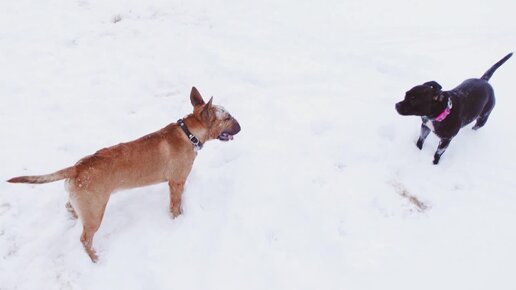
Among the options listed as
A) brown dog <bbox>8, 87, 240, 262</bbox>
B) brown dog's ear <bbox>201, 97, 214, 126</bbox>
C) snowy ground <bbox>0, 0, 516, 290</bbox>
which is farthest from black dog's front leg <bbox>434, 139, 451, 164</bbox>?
brown dog's ear <bbox>201, 97, 214, 126</bbox>

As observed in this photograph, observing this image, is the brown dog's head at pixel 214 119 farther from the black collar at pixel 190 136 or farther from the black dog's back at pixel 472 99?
A: the black dog's back at pixel 472 99

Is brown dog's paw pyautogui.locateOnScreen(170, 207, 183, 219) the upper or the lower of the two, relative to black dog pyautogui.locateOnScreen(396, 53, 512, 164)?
lower

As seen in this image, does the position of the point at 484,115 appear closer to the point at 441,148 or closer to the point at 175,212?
the point at 441,148

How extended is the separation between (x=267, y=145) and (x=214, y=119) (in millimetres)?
1558

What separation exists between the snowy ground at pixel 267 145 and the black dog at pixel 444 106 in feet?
1.87

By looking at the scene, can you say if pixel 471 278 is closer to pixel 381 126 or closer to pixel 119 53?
pixel 381 126

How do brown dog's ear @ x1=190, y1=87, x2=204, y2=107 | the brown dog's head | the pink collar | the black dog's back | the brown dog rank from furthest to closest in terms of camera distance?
the black dog's back → the pink collar → brown dog's ear @ x1=190, y1=87, x2=204, y2=107 → the brown dog's head → the brown dog

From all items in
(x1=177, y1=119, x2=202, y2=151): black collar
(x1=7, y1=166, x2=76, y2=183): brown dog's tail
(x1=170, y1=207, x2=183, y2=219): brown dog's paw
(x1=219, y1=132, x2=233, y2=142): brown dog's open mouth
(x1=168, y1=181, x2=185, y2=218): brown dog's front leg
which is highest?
(x1=7, y1=166, x2=76, y2=183): brown dog's tail

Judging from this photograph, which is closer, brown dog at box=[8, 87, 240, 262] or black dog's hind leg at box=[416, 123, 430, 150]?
brown dog at box=[8, 87, 240, 262]

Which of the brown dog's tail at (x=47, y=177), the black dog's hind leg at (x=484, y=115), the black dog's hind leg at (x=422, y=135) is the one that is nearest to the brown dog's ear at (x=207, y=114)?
the brown dog's tail at (x=47, y=177)

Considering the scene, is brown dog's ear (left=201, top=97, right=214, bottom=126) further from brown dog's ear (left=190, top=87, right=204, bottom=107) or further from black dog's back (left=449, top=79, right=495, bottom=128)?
black dog's back (left=449, top=79, right=495, bottom=128)

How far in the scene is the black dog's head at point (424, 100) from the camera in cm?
529

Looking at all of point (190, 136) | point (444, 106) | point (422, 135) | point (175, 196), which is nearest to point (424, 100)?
point (444, 106)

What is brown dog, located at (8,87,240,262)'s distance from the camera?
400 cm
